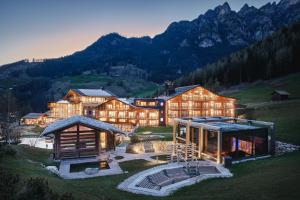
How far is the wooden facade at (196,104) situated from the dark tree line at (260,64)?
3212 cm

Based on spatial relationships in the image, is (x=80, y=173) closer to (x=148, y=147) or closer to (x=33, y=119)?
(x=148, y=147)

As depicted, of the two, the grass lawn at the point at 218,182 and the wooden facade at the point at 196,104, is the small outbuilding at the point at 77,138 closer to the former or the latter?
the grass lawn at the point at 218,182

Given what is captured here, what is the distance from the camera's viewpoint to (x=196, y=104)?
7319 centimetres

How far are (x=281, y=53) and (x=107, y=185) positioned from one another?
108858mm

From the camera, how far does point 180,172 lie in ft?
87.1

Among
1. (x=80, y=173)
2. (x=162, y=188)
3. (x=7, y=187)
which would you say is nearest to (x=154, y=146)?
(x=80, y=173)

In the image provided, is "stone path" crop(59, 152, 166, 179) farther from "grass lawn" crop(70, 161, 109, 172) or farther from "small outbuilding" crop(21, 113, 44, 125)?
"small outbuilding" crop(21, 113, 44, 125)

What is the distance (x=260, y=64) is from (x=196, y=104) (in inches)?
2259

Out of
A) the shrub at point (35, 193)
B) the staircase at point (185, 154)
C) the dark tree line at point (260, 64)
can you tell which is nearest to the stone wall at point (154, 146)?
the staircase at point (185, 154)

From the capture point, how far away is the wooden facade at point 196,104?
2817 inches

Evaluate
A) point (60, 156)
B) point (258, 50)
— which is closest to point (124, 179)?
point (60, 156)

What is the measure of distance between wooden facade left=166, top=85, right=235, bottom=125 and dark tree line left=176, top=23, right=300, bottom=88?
105ft

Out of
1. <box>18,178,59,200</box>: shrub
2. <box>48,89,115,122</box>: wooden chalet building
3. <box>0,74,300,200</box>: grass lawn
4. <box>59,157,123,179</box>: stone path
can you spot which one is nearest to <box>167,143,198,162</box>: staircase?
<box>0,74,300,200</box>: grass lawn

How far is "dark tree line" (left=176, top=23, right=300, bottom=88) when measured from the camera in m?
104
